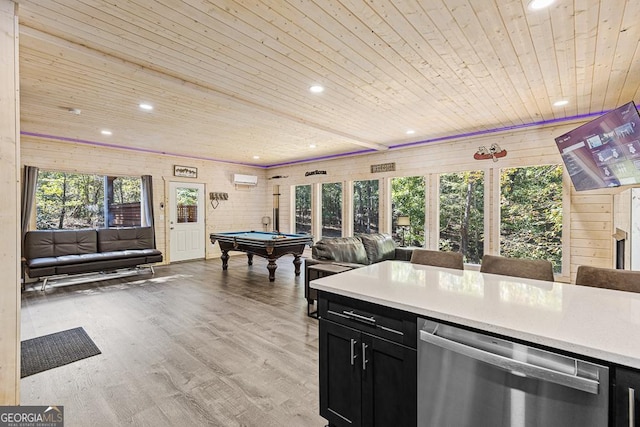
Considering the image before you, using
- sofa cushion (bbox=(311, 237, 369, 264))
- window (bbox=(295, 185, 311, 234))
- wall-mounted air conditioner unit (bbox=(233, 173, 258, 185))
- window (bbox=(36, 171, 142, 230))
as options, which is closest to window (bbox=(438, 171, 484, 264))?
sofa cushion (bbox=(311, 237, 369, 264))

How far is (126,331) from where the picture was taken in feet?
10.8

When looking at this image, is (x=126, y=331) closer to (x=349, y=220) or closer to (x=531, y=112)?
(x=349, y=220)

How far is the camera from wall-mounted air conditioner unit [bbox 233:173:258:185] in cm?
859

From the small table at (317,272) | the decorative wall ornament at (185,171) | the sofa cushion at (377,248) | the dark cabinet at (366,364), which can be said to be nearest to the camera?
the dark cabinet at (366,364)

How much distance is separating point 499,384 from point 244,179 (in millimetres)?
8295

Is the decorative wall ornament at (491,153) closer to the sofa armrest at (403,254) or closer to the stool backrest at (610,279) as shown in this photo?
the sofa armrest at (403,254)

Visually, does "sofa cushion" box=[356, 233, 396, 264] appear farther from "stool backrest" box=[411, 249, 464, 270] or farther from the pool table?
"stool backrest" box=[411, 249, 464, 270]

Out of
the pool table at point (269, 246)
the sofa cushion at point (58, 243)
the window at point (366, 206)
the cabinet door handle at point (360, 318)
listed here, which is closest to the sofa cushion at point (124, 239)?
the sofa cushion at point (58, 243)

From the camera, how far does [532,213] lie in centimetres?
510

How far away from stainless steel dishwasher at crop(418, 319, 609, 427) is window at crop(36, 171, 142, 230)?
7.12m

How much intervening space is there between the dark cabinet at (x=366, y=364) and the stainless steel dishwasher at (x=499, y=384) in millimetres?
80

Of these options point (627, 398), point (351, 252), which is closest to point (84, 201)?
point (351, 252)

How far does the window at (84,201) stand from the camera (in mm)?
5727

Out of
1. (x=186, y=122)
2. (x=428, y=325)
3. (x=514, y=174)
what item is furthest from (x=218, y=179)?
(x=428, y=325)
